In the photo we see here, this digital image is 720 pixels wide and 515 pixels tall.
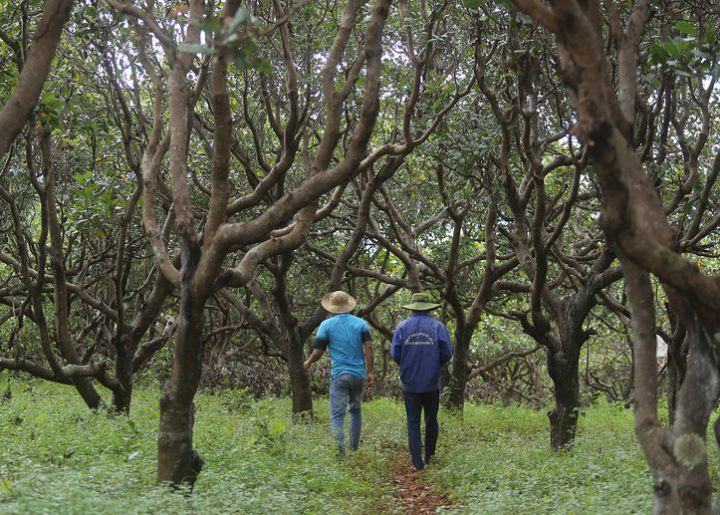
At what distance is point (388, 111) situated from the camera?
15.6m

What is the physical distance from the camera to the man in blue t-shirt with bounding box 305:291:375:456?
10.6 metres

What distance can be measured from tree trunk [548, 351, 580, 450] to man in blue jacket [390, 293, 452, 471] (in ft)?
4.39

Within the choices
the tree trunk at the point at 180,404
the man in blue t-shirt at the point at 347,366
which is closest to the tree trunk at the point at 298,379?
the man in blue t-shirt at the point at 347,366

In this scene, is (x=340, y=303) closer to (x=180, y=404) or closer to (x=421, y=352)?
(x=421, y=352)

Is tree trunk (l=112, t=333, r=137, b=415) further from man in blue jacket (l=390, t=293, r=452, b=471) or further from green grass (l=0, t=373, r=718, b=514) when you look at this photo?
man in blue jacket (l=390, t=293, r=452, b=471)

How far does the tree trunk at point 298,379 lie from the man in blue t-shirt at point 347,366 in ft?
11.4

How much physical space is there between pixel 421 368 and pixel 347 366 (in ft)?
3.38

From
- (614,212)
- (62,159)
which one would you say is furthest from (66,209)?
(614,212)

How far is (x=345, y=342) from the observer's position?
1070 cm

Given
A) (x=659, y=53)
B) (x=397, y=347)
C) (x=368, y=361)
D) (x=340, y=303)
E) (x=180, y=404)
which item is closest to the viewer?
(x=659, y=53)

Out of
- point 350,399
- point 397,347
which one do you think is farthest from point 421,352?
point 350,399

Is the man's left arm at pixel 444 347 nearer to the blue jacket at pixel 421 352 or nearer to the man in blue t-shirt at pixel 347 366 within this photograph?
the blue jacket at pixel 421 352

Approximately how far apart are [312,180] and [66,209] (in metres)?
7.67

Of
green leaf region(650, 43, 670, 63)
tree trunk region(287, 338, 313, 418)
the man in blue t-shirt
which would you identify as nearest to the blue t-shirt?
the man in blue t-shirt
